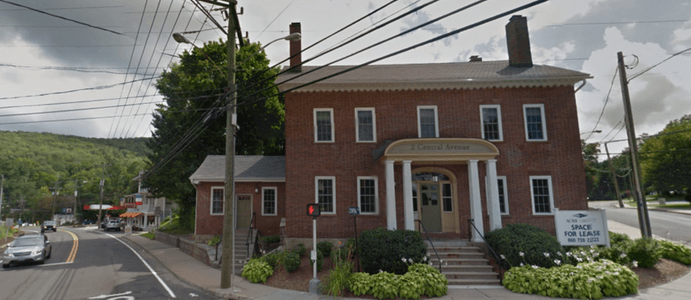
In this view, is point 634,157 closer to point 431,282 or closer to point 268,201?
point 431,282

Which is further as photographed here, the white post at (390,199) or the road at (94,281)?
the white post at (390,199)

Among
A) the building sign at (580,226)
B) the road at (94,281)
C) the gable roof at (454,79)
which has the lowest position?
the road at (94,281)

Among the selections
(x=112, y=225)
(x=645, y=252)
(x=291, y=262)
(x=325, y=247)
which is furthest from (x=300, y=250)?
(x=112, y=225)

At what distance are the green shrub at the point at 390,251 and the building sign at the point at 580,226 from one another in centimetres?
523

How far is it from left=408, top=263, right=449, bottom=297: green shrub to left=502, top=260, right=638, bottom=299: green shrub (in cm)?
210

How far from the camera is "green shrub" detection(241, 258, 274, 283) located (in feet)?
39.4

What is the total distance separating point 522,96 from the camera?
15758mm

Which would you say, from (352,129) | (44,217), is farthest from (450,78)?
(44,217)

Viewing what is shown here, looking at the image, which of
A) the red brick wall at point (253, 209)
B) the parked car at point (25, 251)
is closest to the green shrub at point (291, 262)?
the red brick wall at point (253, 209)

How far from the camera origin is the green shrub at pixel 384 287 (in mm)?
9789

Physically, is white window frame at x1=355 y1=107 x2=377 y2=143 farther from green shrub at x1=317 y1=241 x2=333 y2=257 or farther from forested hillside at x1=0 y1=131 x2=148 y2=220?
forested hillside at x1=0 y1=131 x2=148 y2=220

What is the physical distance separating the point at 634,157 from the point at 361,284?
1260 cm

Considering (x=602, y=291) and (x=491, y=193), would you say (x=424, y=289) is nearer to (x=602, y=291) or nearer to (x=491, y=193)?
(x=602, y=291)

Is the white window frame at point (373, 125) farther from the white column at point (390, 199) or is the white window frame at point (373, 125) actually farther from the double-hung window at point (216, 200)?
the double-hung window at point (216, 200)
